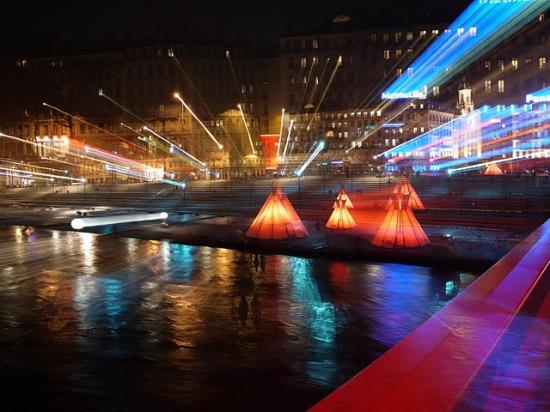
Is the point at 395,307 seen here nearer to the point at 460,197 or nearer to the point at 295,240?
the point at 295,240

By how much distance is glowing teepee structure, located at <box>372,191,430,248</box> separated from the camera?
13781 mm

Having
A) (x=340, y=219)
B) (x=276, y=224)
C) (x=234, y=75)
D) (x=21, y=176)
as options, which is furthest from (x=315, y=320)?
(x=234, y=75)

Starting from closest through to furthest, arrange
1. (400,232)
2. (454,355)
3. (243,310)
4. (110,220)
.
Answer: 1. (454,355)
2. (243,310)
3. (400,232)
4. (110,220)

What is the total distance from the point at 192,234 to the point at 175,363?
11.7 meters

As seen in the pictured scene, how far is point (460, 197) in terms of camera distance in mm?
31484

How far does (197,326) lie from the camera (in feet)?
25.0

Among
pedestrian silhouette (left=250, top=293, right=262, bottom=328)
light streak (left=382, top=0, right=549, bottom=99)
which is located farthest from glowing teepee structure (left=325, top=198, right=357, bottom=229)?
light streak (left=382, top=0, right=549, bottom=99)

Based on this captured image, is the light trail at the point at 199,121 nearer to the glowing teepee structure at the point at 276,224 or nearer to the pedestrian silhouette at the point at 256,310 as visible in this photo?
the glowing teepee structure at the point at 276,224

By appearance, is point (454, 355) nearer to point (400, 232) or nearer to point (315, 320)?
point (315, 320)

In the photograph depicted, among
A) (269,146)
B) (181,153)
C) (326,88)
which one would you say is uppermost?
(326,88)

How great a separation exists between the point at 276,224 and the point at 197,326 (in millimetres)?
8577

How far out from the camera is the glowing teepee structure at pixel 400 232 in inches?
543

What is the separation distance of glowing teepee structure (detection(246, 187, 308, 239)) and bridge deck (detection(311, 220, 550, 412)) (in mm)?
6919

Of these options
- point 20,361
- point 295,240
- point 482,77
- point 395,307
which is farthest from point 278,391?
point 482,77
